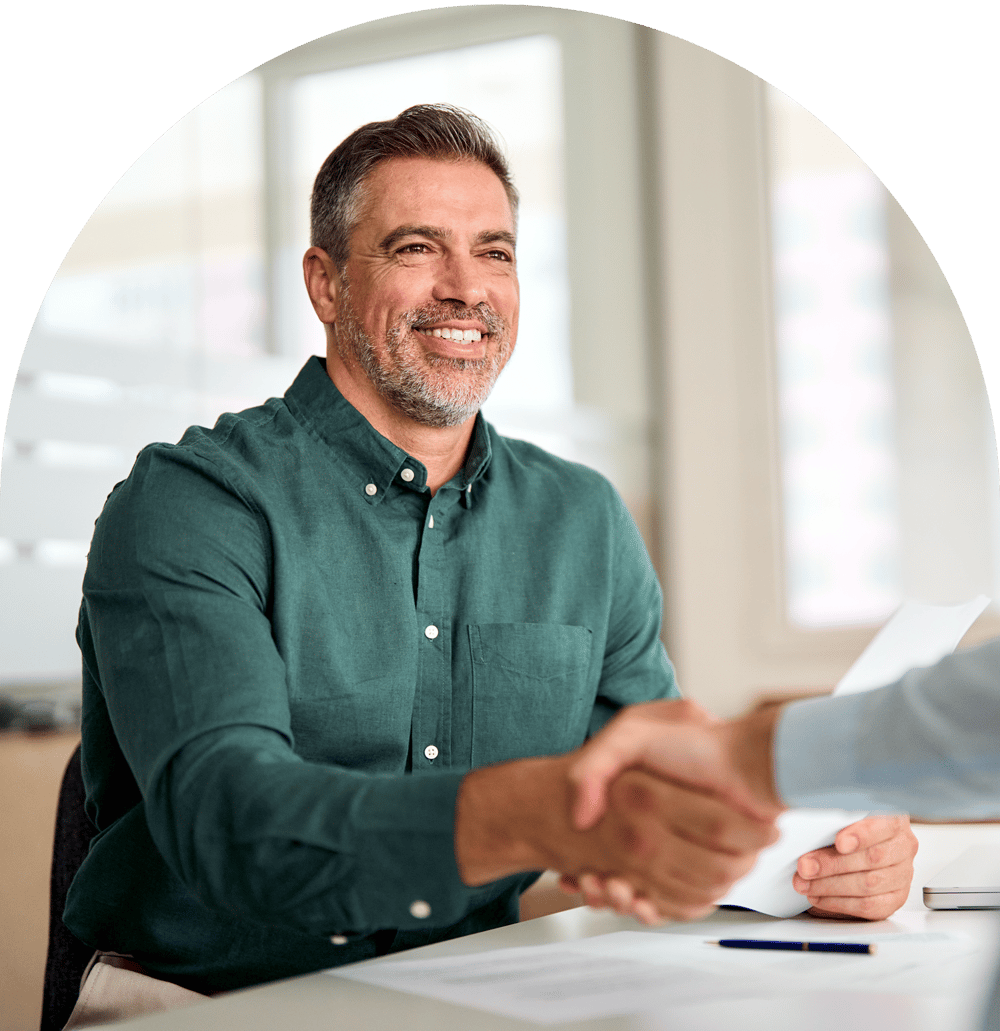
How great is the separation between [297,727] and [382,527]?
0.20 metres

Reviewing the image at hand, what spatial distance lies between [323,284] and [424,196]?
0.51ft

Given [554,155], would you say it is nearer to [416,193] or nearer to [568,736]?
[416,193]

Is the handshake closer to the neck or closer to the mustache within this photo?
the neck

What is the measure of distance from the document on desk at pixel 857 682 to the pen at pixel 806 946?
0.15ft

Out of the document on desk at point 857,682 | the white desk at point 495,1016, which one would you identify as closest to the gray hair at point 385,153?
the document on desk at point 857,682

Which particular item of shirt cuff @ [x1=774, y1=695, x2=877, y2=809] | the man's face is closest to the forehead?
Answer: the man's face

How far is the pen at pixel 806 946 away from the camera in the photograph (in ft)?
2.20

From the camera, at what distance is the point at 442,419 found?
108 cm

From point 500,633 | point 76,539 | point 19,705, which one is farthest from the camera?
point 76,539

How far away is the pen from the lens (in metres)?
0.67

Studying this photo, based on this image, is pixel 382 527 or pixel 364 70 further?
pixel 364 70

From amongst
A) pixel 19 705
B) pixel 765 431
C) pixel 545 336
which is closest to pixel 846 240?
pixel 765 431

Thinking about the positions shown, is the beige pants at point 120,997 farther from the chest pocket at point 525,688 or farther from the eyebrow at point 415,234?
the eyebrow at point 415,234

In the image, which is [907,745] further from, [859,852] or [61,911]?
[61,911]
